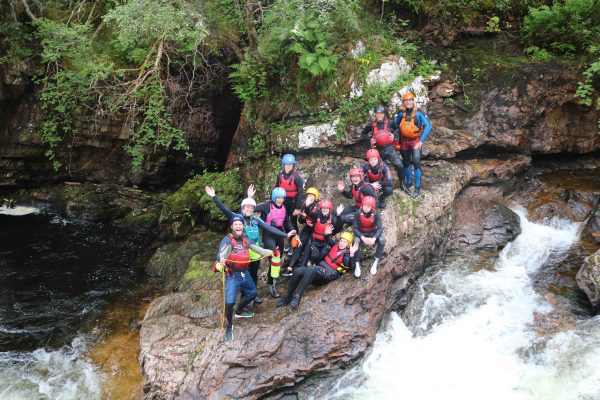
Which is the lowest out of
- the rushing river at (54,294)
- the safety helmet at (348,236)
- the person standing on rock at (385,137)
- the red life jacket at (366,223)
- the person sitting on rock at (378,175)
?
the rushing river at (54,294)

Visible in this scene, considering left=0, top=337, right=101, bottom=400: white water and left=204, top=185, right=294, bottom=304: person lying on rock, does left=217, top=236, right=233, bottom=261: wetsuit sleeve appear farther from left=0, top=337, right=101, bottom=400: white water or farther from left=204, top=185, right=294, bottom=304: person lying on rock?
left=0, top=337, right=101, bottom=400: white water

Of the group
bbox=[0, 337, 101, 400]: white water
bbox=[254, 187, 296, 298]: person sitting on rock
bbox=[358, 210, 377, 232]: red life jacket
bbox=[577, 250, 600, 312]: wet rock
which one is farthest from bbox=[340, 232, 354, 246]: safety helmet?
bbox=[0, 337, 101, 400]: white water

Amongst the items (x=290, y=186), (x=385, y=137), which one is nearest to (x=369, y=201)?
(x=290, y=186)

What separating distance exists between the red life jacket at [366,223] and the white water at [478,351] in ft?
5.95

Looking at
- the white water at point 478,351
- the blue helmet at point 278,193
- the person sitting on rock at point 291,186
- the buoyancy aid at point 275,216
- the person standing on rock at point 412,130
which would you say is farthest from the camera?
the person standing on rock at point 412,130

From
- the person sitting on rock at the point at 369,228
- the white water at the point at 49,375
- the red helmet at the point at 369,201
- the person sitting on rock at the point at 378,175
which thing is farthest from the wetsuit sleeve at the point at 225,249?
the white water at the point at 49,375

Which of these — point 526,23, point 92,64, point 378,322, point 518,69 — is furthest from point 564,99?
point 92,64

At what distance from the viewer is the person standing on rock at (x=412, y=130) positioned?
349 inches

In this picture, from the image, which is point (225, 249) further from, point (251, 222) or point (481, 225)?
point (481, 225)

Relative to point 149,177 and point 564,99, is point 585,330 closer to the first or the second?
point 564,99

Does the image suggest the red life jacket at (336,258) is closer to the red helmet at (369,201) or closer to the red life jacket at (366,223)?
the red life jacket at (366,223)

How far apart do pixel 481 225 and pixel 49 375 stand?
924cm

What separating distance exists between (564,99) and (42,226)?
585 inches

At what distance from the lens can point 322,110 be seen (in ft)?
35.4
